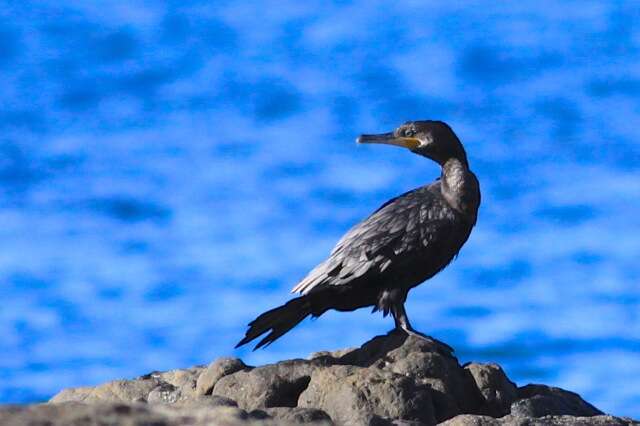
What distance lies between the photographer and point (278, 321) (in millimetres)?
8945

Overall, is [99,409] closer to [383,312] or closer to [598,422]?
[598,422]

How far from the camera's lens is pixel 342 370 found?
766 cm

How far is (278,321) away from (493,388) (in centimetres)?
148

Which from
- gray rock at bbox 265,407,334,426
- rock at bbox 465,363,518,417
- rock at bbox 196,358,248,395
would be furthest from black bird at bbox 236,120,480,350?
gray rock at bbox 265,407,334,426

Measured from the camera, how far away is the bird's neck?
9102mm

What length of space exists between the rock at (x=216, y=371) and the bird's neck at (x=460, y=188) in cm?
186

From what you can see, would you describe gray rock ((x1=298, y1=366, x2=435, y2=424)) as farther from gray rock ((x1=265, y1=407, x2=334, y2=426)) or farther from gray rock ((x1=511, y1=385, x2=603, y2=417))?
gray rock ((x1=511, y1=385, x2=603, y2=417))

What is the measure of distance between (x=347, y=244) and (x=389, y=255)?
297 mm

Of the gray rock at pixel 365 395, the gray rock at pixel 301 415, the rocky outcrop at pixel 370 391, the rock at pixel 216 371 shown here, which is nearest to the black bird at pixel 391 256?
the rocky outcrop at pixel 370 391

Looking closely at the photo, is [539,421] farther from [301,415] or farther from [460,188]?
[460,188]

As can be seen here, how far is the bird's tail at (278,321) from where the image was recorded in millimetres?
8906

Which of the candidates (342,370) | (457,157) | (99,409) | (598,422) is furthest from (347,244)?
(99,409)

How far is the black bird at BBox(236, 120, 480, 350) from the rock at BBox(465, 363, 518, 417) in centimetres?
62

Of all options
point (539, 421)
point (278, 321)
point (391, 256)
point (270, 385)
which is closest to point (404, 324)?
point (391, 256)
